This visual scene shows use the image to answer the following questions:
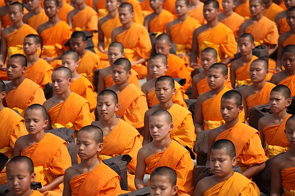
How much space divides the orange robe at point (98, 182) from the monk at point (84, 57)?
4635mm

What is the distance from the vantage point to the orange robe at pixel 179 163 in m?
9.02

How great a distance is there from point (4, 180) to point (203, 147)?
2408 mm

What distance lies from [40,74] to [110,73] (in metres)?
1.10

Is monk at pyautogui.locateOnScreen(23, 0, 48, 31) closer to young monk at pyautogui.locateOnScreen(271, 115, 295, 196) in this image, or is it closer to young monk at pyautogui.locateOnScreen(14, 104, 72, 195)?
young monk at pyautogui.locateOnScreen(14, 104, 72, 195)

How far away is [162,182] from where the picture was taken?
8094mm

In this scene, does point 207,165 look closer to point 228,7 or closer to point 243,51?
point 243,51

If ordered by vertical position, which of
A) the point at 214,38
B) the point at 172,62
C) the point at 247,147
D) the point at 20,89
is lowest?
the point at 247,147

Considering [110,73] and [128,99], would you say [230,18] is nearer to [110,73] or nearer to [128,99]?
[110,73]

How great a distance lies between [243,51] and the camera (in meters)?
12.6

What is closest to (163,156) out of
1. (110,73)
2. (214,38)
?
(110,73)

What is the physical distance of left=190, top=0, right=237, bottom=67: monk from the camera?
44.7ft

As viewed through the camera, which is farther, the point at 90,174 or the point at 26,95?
the point at 26,95

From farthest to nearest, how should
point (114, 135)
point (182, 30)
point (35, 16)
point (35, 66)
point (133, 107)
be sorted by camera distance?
point (35, 16) < point (182, 30) < point (35, 66) < point (133, 107) < point (114, 135)

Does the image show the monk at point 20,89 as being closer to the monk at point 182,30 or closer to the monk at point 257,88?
the monk at point 257,88
